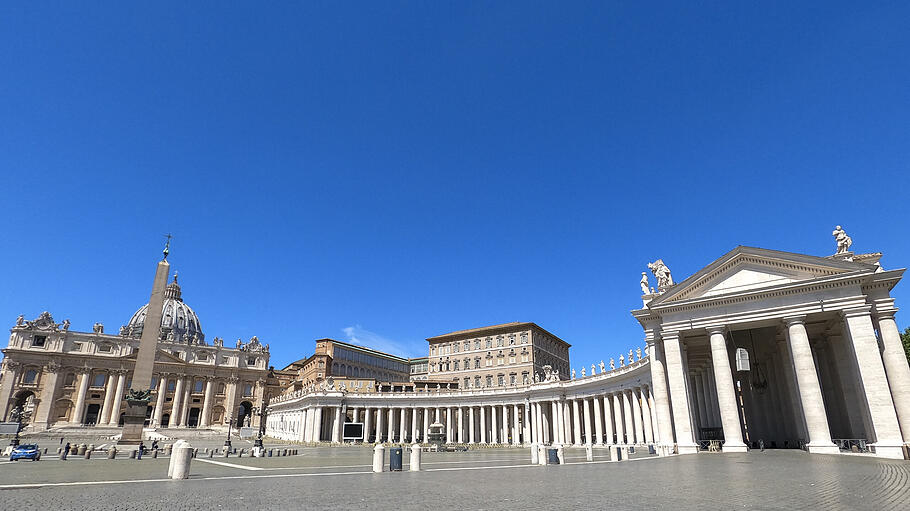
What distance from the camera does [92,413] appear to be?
103 m

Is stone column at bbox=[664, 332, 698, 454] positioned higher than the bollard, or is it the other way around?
stone column at bbox=[664, 332, 698, 454]

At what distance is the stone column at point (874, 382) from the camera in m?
26.3

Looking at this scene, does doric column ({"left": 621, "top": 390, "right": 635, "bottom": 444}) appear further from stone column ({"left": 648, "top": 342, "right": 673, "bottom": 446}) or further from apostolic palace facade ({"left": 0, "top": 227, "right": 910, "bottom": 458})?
stone column ({"left": 648, "top": 342, "right": 673, "bottom": 446})

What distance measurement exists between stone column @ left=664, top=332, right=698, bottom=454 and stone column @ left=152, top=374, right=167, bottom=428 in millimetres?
107962

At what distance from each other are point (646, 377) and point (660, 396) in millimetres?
6196

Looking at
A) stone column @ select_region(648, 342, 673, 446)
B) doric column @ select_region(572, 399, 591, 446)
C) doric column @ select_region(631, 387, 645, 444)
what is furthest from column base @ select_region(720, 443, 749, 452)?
doric column @ select_region(572, 399, 591, 446)

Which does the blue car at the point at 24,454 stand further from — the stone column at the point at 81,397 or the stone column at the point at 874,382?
the stone column at the point at 81,397

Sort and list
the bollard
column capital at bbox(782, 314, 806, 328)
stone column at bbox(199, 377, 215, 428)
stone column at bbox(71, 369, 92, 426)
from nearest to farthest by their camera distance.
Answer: the bollard, column capital at bbox(782, 314, 806, 328), stone column at bbox(71, 369, 92, 426), stone column at bbox(199, 377, 215, 428)

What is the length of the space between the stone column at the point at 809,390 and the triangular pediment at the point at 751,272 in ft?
9.73

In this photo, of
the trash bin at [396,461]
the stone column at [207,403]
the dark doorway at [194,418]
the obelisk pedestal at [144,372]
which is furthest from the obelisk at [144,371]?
the dark doorway at [194,418]

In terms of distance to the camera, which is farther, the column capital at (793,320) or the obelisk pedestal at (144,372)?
the obelisk pedestal at (144,372)

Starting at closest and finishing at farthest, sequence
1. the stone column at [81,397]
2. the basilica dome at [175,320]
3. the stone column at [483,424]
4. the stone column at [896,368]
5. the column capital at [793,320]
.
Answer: the stone column at [896,368]
the column capital at [793,320]
the stone column at [483,424]
the stone column at [81,397]
the basilica dome at [175,320]

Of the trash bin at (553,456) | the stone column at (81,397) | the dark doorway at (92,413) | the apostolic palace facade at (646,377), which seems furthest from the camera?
the dark doorway at (92,413)

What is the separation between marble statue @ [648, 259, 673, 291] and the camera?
38.7 m
